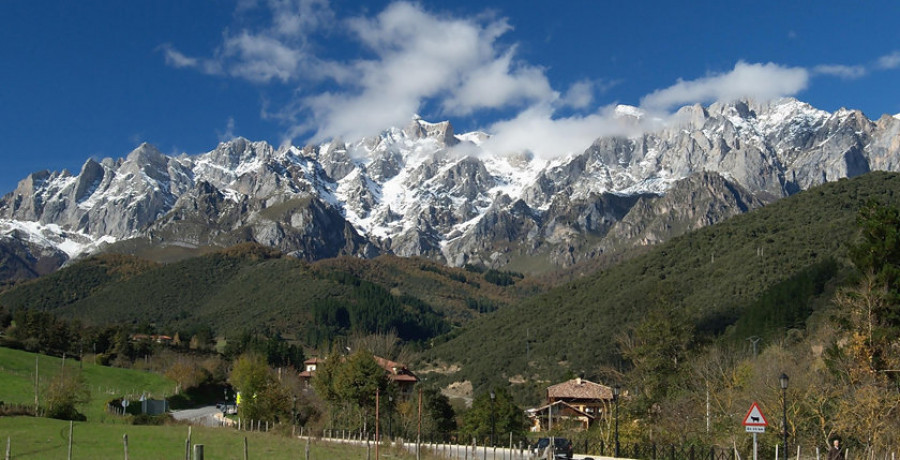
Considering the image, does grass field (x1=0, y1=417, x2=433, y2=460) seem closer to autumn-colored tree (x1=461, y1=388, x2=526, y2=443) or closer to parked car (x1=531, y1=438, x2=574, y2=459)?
parked car (x1=531, y1=438, x2=574, y2=459)

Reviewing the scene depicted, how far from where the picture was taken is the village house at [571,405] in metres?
84.9

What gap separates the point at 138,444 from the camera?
1480 inches

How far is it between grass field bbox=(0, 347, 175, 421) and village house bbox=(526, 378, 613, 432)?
142ft

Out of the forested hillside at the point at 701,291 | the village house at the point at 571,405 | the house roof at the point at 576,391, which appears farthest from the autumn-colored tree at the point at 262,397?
the forested hillside at the point at 701,291

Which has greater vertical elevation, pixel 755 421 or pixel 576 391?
pixel 755 421

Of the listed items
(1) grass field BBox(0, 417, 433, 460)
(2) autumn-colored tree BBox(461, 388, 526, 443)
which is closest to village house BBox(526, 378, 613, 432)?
(2) autumn-colored tree BBox(461, 388, 526, 443)

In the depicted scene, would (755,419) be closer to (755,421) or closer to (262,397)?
(755,421)

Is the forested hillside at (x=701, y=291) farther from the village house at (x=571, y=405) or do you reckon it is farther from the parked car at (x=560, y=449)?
the parked car at (x=560, y=449)

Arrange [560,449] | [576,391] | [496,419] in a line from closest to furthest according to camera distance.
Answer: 1. [560,449]
2. [496,419]
3. [576,391]

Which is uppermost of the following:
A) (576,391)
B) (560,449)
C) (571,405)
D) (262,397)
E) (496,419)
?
(262,397)

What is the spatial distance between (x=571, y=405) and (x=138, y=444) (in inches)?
2331

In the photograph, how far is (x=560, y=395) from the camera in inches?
3551

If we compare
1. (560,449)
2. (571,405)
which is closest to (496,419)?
(571,405)

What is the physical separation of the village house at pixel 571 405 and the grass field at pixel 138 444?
45.1 meters
